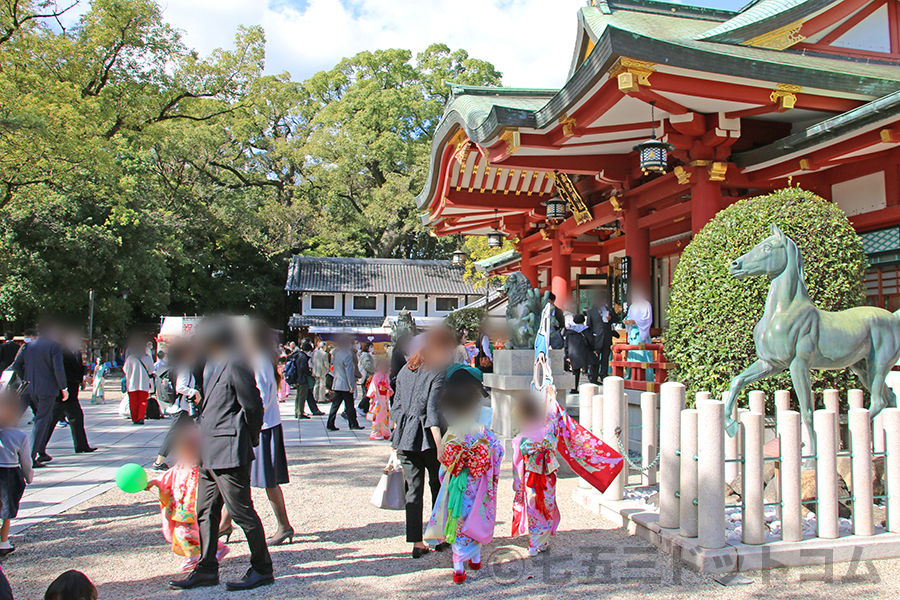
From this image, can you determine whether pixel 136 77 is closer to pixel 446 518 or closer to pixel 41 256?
pixel 41 256

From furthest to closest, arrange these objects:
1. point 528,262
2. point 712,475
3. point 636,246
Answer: point 528,262 → point 636,246 → point 712,475

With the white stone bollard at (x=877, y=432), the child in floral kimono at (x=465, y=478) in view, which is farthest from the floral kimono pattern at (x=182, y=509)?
the white stone bollard at (x=877, y=432)

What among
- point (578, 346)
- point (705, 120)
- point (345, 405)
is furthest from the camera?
point (345, 405)

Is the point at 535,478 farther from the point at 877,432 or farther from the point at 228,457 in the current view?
the point at 877,432

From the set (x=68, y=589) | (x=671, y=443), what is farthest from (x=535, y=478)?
(x=68, y=589)

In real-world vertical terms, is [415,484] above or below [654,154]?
below

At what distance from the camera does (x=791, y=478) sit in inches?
153

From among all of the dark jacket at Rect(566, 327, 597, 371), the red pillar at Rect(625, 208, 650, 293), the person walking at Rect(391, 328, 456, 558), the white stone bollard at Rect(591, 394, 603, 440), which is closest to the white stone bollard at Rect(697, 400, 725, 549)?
the white stone bollard at Rect(591, 394, 603, 440)

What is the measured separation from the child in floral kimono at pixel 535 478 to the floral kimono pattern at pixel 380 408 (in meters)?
5.20

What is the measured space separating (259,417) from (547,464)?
1.88 meters

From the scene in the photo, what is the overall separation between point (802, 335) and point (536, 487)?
2.38m

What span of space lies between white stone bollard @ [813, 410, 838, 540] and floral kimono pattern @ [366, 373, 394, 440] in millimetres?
6190

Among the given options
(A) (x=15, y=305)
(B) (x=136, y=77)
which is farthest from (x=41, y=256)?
(B) (x=136, y=77)

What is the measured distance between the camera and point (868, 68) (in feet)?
29.0
